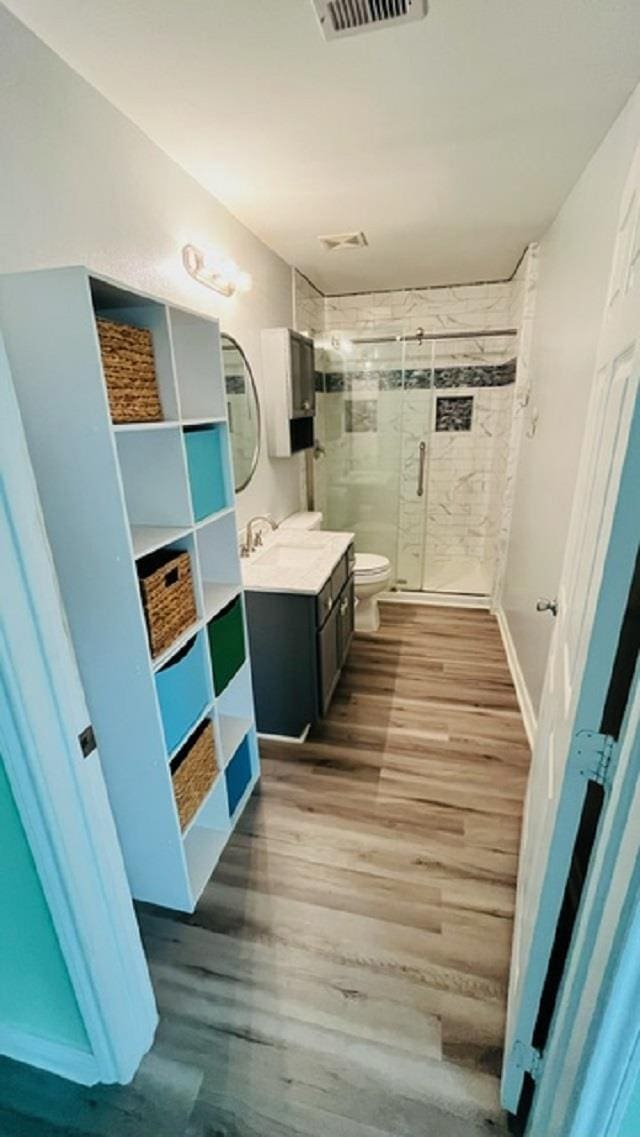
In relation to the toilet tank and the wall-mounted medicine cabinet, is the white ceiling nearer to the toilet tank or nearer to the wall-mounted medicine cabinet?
the wall-mounted medicine cabinet

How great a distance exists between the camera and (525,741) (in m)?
2.23

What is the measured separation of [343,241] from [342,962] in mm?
3185

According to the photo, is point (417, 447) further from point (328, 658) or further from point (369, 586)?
point (328, 658)

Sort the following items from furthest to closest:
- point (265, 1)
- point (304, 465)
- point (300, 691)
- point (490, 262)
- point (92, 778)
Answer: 1. point (304, 465)
2. point (490, 262)
3. point (300, 691)
4. point (265, 1)
5. point (92, 778)

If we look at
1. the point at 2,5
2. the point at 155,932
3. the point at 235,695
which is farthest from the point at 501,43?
the point at 155,932

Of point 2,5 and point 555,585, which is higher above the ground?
point 2,5

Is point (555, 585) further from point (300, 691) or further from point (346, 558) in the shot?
point (300, 691)

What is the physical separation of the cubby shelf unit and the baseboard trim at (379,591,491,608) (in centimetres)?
231

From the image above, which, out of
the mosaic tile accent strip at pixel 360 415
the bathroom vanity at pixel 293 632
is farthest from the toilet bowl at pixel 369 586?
the mosaic tile accent strip at pixel 360 415

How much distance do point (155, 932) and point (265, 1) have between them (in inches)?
98.8

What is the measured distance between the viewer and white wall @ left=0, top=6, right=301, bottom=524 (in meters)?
1.10

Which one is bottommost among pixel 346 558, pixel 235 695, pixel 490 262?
pixel 235 695

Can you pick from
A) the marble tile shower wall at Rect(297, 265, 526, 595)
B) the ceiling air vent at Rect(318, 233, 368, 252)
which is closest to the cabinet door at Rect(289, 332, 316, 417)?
the ceiling air vent at Rect(318, 233, 368, 252)

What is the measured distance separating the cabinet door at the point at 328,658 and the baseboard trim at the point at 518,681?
93 cm
